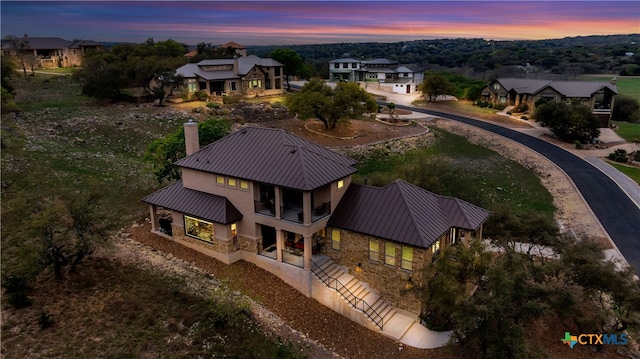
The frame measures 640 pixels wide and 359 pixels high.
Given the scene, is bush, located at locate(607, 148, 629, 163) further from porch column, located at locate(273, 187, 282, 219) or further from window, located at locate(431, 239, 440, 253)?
porch column, located at locate(273, 187, 282, 219)

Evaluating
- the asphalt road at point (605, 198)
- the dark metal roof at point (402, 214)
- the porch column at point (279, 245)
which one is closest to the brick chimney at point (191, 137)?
the porch column at point (279, 245)

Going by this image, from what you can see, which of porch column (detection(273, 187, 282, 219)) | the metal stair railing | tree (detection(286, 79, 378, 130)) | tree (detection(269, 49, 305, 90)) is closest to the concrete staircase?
the metal stair railing

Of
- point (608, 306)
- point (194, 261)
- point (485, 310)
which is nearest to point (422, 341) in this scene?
point (485, 310)

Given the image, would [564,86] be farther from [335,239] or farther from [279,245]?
[279,245]

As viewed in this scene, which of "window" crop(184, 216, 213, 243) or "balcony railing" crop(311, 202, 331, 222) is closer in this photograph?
"balcony railing" crop(311, 202, 331, 222)

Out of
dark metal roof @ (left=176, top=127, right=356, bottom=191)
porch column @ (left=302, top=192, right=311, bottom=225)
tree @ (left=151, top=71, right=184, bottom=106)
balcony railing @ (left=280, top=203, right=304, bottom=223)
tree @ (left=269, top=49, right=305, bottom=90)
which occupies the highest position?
tree @ (left=269, top=49, right=305, bottom=90)

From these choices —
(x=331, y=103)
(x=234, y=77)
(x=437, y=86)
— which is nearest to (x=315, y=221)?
(x=331, y=103)
